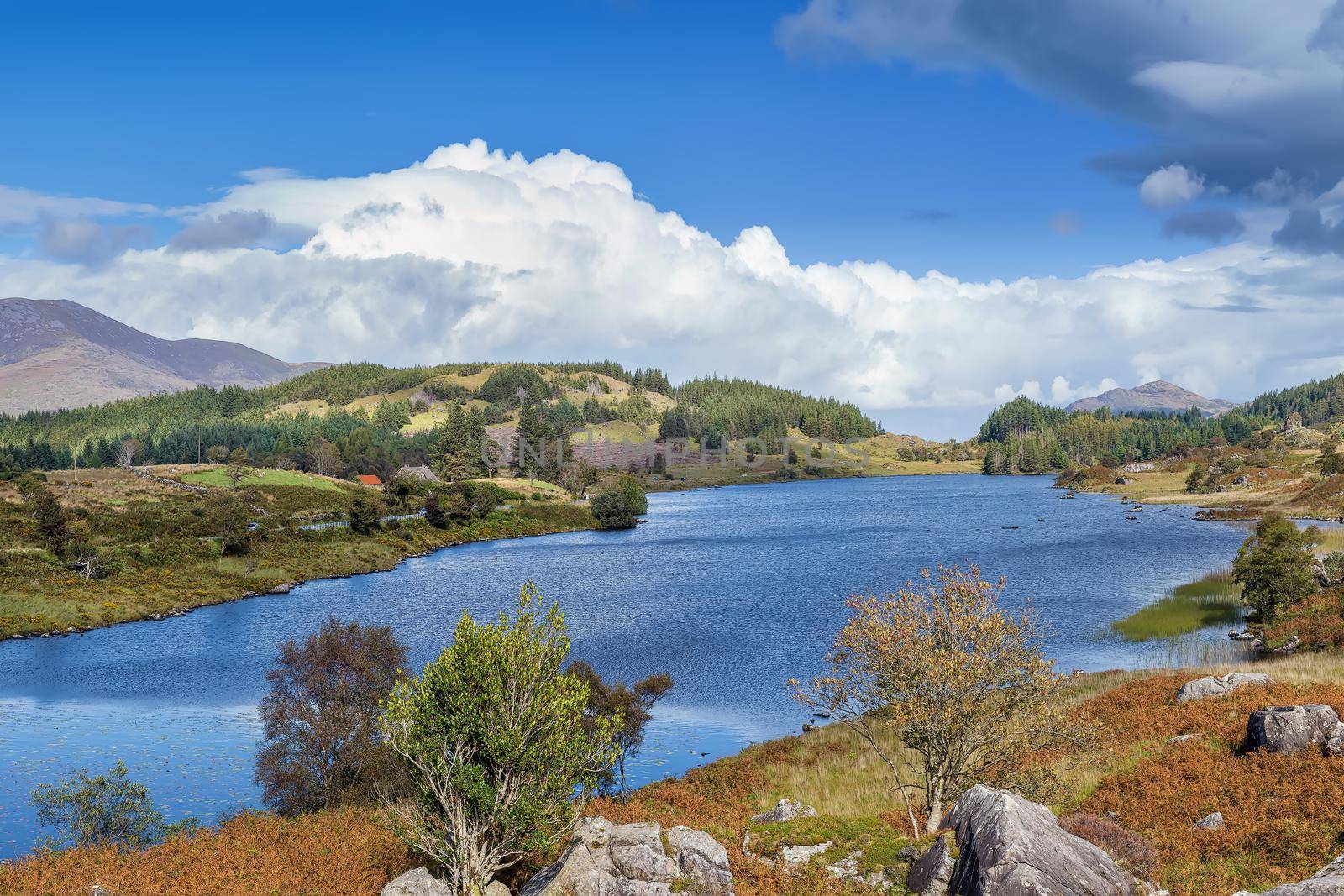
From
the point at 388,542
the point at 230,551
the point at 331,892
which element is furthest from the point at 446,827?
the point at 388,542

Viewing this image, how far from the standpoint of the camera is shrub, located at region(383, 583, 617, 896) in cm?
2105

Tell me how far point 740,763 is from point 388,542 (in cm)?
11687

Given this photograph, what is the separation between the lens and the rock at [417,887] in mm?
20938

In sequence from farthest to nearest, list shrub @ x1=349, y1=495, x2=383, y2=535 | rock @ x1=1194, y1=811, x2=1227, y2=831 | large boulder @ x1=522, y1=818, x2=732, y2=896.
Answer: shrub @ x1=349, y1=495, x2=383, y2=535 < rock @ x1=1194, y1=811, x2=1227, y2=831 < large boulder @ x1=522, y1=818, x2=732, y2=896

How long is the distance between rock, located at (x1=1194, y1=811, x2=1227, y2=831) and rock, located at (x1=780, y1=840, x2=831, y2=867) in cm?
966

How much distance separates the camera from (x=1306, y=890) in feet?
44.6

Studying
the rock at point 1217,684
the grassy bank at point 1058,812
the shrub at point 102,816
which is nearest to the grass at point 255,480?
the shrub at point 102,816

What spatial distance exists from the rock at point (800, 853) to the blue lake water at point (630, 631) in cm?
2211

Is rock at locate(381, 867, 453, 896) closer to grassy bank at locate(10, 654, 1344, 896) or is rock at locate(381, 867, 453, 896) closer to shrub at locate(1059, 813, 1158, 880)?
grassy bank at locate(10, 654, 1344, 896)

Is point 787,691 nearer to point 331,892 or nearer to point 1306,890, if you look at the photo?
point 331,892

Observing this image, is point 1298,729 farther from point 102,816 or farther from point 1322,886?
point 102,816

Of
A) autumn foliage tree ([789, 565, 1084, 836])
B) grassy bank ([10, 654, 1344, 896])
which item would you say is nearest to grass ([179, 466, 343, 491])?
grassy bank ([10, 654, 1344, 896])

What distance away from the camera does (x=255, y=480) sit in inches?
7377

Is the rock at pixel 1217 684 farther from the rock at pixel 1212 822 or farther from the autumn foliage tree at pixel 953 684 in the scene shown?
the rock at pixel 1212 822
